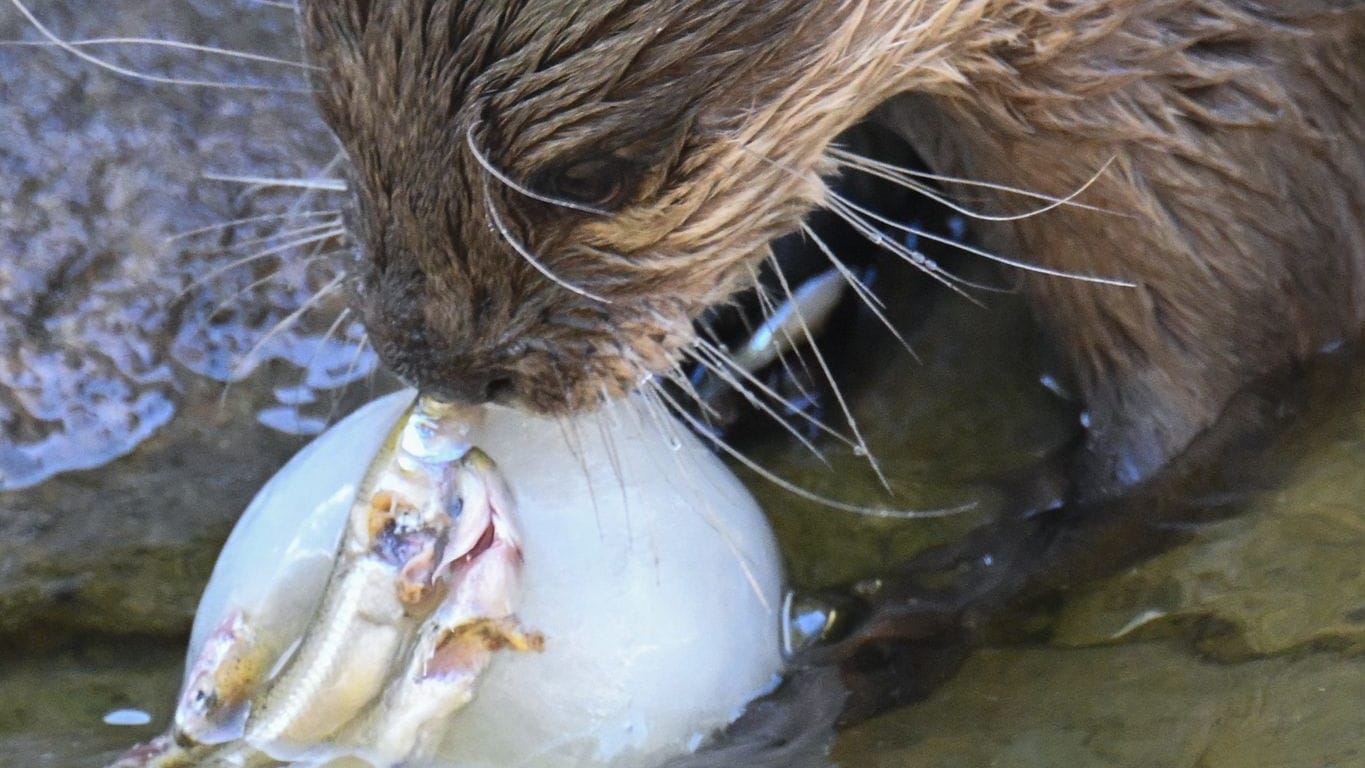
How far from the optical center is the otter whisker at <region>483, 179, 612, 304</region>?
145 cm

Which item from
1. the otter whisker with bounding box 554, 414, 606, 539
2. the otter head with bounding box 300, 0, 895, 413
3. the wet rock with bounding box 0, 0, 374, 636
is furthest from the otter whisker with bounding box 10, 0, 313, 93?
the otter whisker with bounding box 554, 414, 606, 539

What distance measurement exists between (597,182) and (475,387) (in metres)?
0.22

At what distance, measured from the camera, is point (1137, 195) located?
1.94 metres

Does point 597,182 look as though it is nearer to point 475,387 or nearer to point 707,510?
point 475,387

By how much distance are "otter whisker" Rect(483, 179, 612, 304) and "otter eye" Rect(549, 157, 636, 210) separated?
5 centimetres

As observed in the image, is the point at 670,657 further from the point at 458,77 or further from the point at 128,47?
the point at 128,47

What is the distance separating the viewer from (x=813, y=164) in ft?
5.41

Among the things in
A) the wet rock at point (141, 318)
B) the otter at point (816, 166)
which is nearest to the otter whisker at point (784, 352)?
the otter at point (816, 166)

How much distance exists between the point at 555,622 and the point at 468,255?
38 cm

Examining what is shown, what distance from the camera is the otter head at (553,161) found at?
1412 millimetres

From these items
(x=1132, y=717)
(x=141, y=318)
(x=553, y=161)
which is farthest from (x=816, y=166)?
(x=141, y=318)

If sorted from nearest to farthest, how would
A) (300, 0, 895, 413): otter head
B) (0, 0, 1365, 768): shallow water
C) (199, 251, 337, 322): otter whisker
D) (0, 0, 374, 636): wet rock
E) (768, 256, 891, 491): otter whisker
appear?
1. (300, 0, 895, 413): otter head
2. (0, 0, 1365, 768): shallow water
3. (768, 256, 891, 491): otter whisker
4. (0, 0, 374, 636): wet rock
5. (199, 251, 337, 322): otter whisker

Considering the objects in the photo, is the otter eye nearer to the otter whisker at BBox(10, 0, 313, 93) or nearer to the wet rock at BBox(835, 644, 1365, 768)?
the otter whisker at BBox(10, 0, 313, 93)

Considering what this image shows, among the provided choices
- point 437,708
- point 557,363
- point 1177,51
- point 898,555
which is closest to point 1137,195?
point 1177,51
